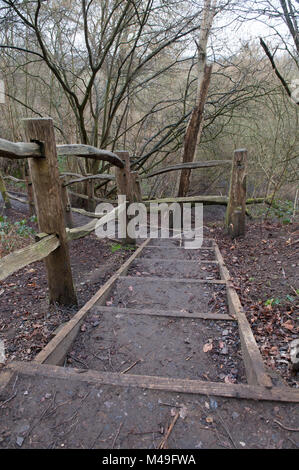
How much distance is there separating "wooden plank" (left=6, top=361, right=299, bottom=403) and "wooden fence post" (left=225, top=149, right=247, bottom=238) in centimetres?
297

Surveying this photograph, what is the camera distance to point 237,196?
3887 mm

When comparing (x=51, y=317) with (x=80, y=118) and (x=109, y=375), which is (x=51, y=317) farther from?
(x=80, y=118)

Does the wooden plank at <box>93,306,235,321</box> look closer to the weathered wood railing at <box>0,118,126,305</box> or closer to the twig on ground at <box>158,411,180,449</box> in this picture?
the weathered wood railing at <box>0,118,126,305</box>

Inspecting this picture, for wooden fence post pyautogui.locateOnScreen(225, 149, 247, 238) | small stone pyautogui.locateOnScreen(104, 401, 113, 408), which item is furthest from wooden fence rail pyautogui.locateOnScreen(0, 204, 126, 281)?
wooden fence post pyautogui.locateOnScreen(225, 149, 247, 238)

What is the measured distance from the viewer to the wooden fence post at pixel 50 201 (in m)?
1.77

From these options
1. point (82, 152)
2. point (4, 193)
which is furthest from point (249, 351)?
point (4, 193)

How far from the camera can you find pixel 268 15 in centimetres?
370

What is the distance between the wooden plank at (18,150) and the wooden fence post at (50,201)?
0.06 metres

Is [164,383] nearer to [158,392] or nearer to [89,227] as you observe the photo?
[158,392]

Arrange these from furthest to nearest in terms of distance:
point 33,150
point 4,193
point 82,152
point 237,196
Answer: point 4,193, point 237,196, point 82,152, point 33,150

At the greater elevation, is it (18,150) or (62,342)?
(18,150)

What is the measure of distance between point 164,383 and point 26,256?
1.03m

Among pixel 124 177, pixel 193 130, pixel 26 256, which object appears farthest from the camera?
pixel 193 130

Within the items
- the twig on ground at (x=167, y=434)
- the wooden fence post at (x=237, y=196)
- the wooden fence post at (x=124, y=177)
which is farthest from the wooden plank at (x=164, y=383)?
the wooden fence post at (x=237, y=196)
